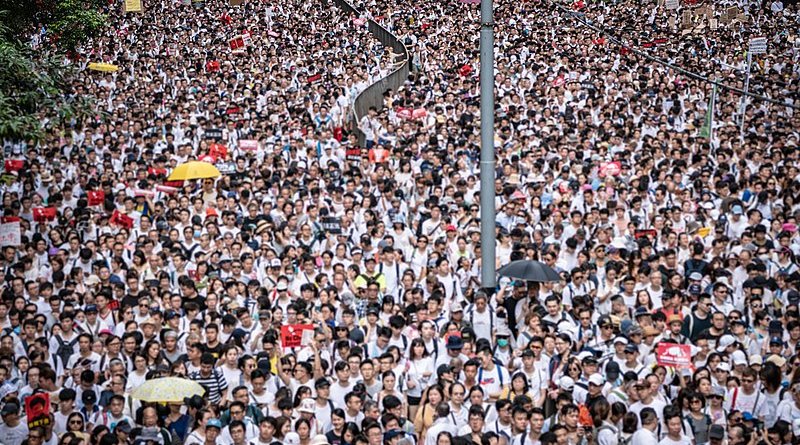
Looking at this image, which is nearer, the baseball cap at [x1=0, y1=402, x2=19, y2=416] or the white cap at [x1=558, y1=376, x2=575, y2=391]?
the baseball cap at [x1=0, y1=402, x2=19, y2=416]

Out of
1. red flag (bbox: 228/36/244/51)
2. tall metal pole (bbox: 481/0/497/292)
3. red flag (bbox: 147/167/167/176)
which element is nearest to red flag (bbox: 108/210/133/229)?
red flag (bbox: 147/167/167/176)

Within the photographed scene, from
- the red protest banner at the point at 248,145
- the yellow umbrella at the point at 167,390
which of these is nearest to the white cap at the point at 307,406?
the yellow umbrella at the point at 167,390

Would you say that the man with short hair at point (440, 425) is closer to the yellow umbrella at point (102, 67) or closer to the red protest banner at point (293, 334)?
the red protest banner at point (293, 334)

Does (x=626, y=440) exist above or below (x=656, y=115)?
below

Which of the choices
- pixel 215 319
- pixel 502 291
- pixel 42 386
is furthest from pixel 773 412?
pixel 42 386

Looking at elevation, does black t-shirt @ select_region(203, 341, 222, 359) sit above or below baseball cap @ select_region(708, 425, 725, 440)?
above

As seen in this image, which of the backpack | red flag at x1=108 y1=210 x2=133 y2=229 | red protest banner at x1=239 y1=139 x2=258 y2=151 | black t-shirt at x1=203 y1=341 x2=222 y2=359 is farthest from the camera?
red protest banner at x1=239 y1=139 x2=258 y2=151

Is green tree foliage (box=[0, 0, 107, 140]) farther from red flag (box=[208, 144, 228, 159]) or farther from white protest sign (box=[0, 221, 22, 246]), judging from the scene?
red flag (box=[208, 144, 228, 159])

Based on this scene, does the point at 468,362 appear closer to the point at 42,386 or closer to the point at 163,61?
the point at 42,386
